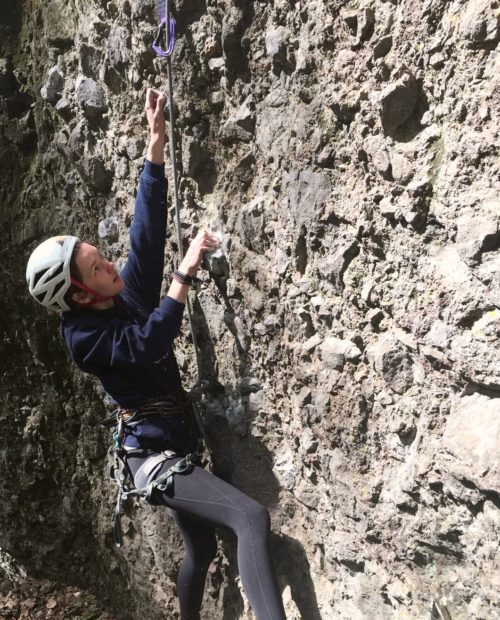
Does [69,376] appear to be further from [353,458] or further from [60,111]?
[353,458]

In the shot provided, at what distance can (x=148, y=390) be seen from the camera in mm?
2549

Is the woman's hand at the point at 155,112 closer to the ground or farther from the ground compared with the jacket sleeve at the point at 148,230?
farther from the ground

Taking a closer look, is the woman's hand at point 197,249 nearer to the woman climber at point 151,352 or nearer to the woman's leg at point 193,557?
the woman climber at point 151,352

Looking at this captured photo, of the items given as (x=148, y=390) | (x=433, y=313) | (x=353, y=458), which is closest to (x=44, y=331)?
(x=148, y=390)

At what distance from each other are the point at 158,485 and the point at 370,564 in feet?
2.81

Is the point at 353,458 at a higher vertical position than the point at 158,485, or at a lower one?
higher

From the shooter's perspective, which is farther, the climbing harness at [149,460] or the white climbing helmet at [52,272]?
the climbing harness at [149,460]

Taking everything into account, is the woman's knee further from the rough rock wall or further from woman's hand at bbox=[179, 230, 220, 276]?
woman's hand at bbox=[179, 230, 220, 276]

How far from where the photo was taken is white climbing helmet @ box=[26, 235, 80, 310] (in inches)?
91.5

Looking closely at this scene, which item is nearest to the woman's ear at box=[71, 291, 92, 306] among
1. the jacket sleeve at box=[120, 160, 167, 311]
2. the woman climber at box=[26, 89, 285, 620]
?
the woman climber at box=[26, 89, 285, 620]

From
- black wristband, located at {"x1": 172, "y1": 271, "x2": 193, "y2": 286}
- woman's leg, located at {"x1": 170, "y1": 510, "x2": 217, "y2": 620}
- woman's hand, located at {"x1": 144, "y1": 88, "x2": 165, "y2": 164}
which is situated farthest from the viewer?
woman's leg, located at {"x1": 170, "y1": 510, "x2": 217, "y2": 620}

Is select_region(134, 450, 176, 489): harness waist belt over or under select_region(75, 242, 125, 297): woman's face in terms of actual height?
under

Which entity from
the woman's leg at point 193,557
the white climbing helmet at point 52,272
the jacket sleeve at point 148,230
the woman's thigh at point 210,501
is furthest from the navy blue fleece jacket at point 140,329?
the woman's leg at point 193,557

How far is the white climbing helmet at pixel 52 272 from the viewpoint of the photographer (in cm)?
232
